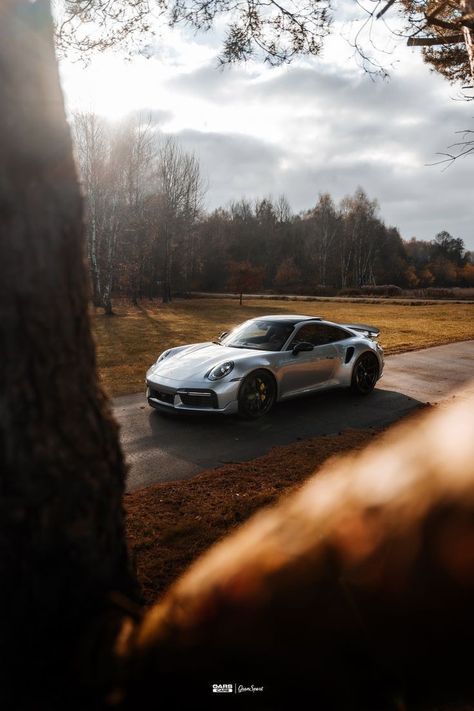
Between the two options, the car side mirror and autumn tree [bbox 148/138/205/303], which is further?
autumn tree [bbox 148/138/205/303]

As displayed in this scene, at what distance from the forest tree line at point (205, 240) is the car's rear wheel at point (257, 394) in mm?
22278

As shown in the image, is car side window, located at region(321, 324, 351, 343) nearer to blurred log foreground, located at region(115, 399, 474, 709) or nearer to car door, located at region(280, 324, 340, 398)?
car door, located at region(280, 324, 340, 398)

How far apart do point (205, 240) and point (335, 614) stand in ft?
222

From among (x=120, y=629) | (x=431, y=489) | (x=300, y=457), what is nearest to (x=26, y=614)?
(x=120, y=629)

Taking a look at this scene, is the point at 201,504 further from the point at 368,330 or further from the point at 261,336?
the point at 368,330

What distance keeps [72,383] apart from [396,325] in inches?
875

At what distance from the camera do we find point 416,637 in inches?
38.1

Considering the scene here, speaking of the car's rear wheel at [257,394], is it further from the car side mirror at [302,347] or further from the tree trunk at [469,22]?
the tree trunk at [469,22]

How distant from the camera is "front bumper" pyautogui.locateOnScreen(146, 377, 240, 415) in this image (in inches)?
243

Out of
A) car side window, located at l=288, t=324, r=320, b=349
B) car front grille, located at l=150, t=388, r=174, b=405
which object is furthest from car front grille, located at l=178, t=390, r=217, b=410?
car side window, located at l=288, t=324, r=320, b=349

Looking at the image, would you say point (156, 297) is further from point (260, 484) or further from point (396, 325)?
point (260, 484)

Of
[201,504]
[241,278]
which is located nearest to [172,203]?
[241,278]

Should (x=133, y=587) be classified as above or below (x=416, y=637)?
below

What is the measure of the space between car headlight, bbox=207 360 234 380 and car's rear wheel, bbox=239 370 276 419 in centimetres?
27
